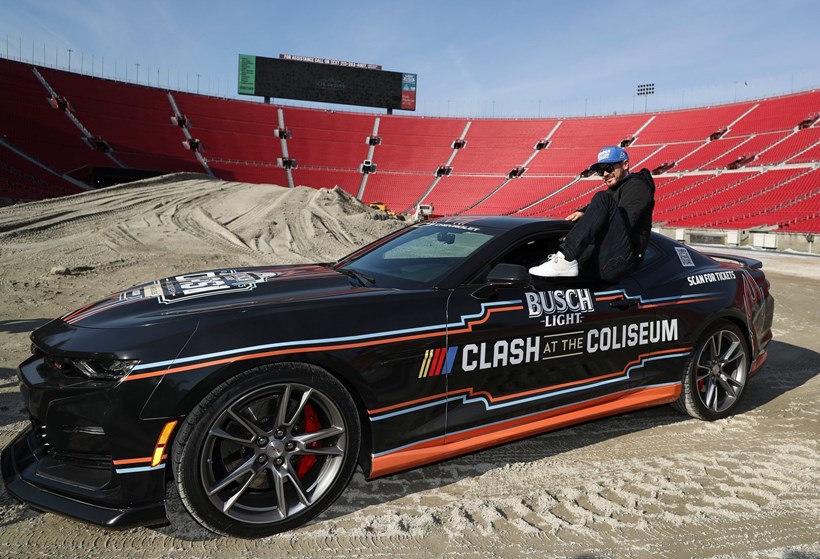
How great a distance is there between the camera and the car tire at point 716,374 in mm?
3623

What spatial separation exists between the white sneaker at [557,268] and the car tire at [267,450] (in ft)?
4.18

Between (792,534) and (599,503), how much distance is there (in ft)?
2.67

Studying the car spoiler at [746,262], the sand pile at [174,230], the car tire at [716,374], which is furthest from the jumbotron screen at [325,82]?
the car tire at [716,374]

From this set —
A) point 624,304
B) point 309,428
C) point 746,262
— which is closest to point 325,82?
point 746,262

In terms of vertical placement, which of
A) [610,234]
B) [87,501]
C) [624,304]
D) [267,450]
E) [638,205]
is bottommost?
[87,501]

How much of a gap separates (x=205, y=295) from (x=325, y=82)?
1866 inches

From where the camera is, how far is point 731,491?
9.16ft

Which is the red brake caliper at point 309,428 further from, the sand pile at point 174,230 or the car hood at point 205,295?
the sand pile at point 174,230

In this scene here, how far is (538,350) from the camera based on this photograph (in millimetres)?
2906

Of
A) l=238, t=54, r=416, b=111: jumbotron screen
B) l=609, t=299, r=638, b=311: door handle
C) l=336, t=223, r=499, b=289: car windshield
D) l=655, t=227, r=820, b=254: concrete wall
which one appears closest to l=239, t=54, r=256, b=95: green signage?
l=238, t=54, r=416, b=111: jumbotron screen

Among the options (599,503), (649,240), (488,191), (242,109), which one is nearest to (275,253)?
(649,240)

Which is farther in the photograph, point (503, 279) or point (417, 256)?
point (417, 256)

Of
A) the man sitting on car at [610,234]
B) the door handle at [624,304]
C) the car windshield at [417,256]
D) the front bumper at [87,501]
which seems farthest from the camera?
the door handle at [624,304]

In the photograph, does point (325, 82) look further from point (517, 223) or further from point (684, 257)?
point (517, 223)
